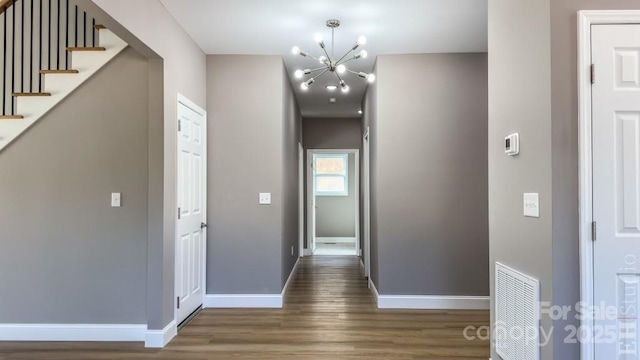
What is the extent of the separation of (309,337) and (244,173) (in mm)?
1811

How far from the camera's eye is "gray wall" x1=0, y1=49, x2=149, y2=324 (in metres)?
3.09

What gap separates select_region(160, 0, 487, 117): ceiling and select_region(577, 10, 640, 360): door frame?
52.0 inches

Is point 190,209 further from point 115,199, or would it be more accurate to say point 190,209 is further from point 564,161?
point 564,161

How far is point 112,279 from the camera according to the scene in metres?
3.10

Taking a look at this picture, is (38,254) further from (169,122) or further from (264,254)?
(264,254)

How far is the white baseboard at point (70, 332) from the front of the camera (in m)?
3.09

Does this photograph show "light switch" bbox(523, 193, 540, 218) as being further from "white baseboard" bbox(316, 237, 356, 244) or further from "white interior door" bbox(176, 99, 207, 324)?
"white baseboard" bbox(316, 237, 356, 244)

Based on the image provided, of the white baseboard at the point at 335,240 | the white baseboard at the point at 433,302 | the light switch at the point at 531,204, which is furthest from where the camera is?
the white baseboard at the point at 335,240

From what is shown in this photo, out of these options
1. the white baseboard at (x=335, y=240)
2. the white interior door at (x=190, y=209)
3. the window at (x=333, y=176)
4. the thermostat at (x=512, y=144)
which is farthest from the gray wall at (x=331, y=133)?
the thermostat at (x=512, y=144)

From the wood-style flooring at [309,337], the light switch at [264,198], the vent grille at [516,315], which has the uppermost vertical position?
the light switch at [264,198]

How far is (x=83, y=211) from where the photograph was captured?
310cm

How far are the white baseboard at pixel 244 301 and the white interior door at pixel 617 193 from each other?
2.92m

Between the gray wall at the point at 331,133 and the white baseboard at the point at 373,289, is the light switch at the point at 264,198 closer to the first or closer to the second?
the white baseboard at the point at 373,289

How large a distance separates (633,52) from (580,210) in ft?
2.57
